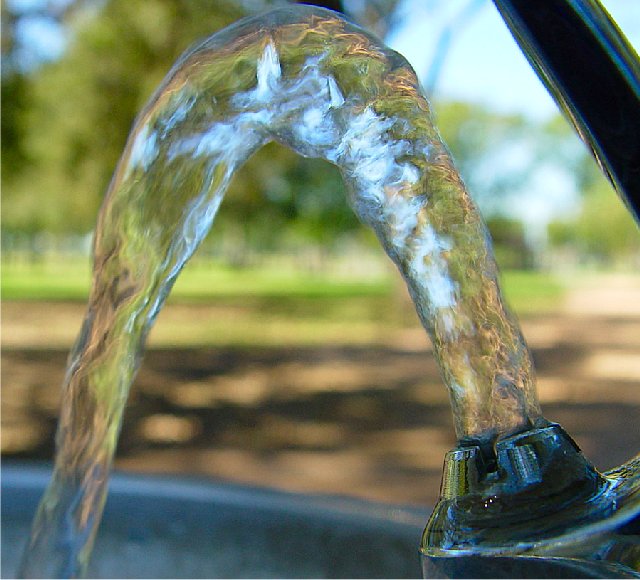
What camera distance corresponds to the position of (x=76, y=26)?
7992 millimetres

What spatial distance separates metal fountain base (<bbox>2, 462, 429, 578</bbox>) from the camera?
784 mm

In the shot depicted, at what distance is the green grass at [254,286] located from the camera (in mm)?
14609

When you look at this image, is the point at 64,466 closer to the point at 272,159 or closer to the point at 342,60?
the point at 342,60

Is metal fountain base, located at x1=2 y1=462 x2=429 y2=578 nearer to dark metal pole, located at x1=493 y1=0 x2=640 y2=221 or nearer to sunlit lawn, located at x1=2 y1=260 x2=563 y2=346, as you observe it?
dark metal pole, located at x1=493 y1=0 x2=640 y2=221

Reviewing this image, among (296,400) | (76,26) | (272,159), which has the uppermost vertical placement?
(76,26)

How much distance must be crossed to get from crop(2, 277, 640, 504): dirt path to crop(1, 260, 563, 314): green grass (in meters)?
3.78

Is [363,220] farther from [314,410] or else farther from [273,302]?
[273,302]

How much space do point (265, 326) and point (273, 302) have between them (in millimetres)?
3984

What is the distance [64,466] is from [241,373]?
19.1 ft

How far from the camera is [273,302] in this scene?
14.0 metres

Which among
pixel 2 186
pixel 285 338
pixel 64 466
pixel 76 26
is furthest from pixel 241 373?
pixel 64 466

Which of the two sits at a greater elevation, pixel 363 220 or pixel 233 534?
pixel 363 220

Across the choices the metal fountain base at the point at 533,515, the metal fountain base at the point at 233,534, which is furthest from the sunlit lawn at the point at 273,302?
the metal fountain base at the point at 533,515

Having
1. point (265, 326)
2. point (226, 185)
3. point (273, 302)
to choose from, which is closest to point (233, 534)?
point (226, 185)
